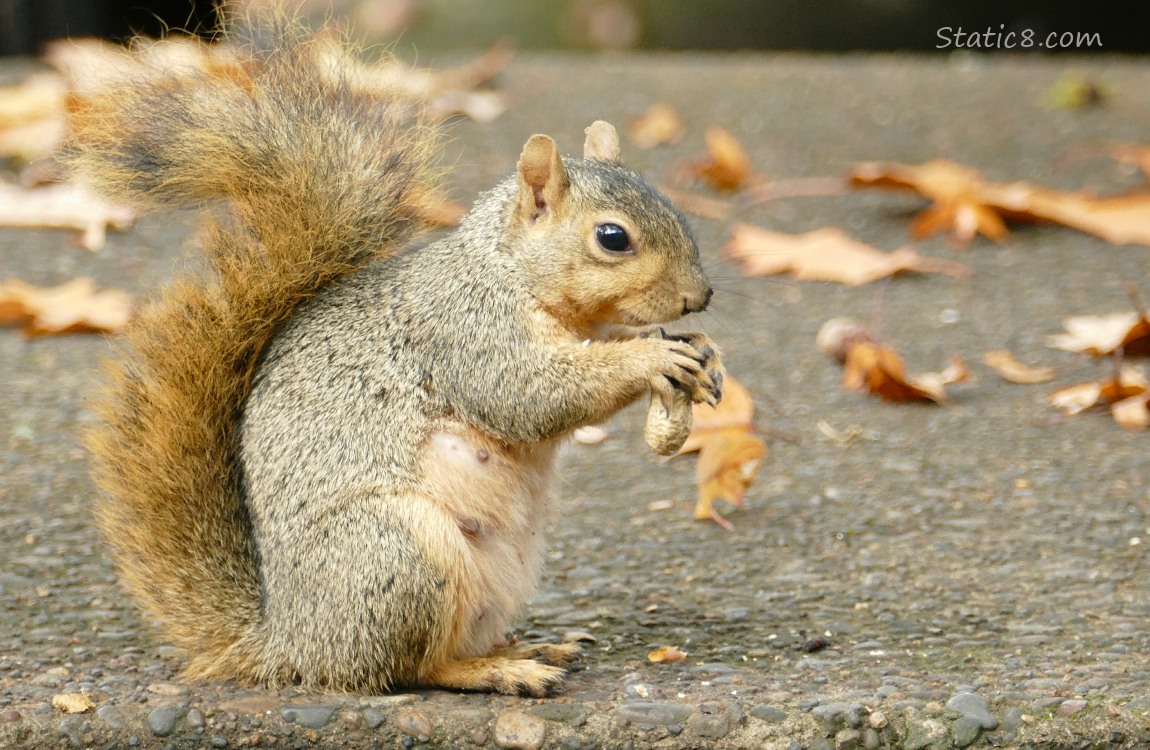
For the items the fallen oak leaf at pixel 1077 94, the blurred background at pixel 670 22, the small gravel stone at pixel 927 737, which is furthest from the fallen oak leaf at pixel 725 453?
the blurred background at pixel 670 22

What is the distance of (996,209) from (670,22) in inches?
97.3

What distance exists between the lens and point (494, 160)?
4.29m

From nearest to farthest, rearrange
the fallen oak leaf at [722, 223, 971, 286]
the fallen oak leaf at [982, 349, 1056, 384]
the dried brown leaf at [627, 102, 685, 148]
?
the fallen oak leaf at [982, 349, 1056, 384] → the fallen oak leaf at [722, 223, 971, 286] → the dried brown leaf at [627, 102, 685, 148]

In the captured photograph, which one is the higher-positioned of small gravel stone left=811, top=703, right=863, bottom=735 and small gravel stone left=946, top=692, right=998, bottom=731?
small gravel stone left=946, top=692, right=998, bottom=731

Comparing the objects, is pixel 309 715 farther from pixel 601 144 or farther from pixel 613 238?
pixel 601 144

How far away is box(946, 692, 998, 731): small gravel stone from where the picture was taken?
1826 millimetres

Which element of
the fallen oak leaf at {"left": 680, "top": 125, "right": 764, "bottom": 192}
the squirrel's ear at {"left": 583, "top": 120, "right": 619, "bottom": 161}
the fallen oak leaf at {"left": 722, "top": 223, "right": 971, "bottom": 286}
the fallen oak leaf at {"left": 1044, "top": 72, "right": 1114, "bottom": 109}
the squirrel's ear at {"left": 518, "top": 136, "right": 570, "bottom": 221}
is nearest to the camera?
the squirrel's ear at {"left": 518, "top": 136, "right": 570, "bottom": 221}

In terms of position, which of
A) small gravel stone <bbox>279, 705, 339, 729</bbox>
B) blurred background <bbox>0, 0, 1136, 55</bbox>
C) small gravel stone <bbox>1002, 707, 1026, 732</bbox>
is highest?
blurred background <bbox>0, 0, 1136, 55</bbox>

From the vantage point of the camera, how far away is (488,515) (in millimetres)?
1960

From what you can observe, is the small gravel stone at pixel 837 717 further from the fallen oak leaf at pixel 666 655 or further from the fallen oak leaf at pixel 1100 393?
the fallen oak leaf at pixel 1100 393

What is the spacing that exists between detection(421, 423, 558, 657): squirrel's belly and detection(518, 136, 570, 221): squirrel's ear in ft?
1.09

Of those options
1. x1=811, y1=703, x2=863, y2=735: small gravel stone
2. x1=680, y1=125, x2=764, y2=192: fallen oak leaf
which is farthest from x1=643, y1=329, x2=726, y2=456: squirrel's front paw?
x1=680, y1=125, x2=764, y2=192: fallen oak leaf

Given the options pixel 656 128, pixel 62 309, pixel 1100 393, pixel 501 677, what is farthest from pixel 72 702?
pixel 656 128

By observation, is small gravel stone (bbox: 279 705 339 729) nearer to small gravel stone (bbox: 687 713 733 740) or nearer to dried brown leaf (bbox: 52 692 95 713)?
dried brown leaf (bbox: 52 692 95 713)
